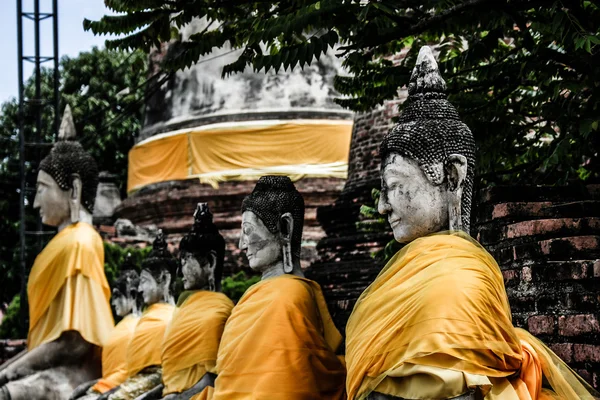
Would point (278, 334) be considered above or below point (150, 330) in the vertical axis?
Result: above

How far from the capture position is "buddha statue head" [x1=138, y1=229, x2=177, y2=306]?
8.45 m

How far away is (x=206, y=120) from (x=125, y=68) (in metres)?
10.4

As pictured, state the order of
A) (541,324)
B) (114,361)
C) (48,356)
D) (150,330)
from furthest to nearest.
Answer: (114,361) → (48,356) → (150,330) → (541,324)

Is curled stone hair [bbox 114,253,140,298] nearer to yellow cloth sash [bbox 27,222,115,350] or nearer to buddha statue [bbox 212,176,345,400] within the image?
yellow cloth sash [bbox 27,222,115,350]

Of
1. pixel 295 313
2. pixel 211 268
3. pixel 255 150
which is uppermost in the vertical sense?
pixel 255 150

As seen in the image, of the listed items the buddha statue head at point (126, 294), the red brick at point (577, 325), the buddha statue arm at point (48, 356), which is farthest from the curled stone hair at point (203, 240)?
the buddha statue head at point (126, 294)

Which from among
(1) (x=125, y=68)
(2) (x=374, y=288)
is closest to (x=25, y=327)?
(2) (x=374, y=288)

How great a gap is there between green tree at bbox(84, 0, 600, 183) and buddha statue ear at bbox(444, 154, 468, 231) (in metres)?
1.22

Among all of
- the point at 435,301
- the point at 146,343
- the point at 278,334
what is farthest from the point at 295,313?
the point at 146,343

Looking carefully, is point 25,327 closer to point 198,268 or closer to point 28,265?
point 28,265

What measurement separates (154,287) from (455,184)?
15.6 feet

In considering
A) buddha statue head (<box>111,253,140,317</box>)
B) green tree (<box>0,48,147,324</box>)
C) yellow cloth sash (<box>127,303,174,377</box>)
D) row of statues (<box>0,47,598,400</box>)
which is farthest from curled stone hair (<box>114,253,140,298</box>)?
green tree (<box>0,48,147,324</box>)

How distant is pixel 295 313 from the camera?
5082mm

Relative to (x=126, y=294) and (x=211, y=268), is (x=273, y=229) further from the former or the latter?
(x=126, y=294)
